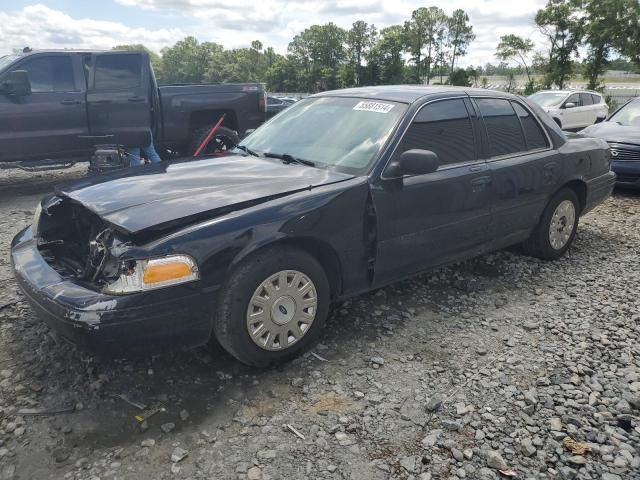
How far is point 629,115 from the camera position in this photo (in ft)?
30.2

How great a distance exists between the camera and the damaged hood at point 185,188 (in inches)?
112

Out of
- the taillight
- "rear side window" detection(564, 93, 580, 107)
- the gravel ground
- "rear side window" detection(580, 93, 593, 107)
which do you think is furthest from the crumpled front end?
"rear side window" detection(580, 93, 593, 107)

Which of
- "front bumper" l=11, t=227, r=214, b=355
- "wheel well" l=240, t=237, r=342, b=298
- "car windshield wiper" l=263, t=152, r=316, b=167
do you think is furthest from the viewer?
"car windshield wiper" l=263, t=152, r=316, b=167

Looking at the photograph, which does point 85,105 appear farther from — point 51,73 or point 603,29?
point 603,29

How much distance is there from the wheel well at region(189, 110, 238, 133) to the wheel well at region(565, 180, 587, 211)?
5.73m

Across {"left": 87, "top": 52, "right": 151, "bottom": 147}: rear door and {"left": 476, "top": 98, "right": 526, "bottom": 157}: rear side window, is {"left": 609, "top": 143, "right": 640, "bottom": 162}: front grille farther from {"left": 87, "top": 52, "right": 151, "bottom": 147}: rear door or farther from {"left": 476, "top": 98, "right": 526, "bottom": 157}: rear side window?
{"left": 87, "top": 52, "right": 151, "bottom": 147}: rear door

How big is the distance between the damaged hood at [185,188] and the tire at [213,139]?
16.3 feet

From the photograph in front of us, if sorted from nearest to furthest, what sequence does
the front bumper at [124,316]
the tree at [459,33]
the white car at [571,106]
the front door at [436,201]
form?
the front bumper at [124,316] < the front door at [436,201] < the white car at [571,106] < the tree at [459,33]

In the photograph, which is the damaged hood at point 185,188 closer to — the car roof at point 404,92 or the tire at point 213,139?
the car roof at point 404,92

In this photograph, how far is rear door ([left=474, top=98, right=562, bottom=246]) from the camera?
13.9ft

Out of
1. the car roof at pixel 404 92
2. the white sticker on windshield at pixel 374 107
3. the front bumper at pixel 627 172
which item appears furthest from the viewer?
the front bumper at pixel 627 172

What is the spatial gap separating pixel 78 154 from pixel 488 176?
6.13 meters

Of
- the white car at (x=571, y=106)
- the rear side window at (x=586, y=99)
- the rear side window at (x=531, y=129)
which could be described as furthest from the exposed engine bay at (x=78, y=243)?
the rear side window at (x=586, y=99)

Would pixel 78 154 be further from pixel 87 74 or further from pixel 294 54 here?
pixel 294 54
